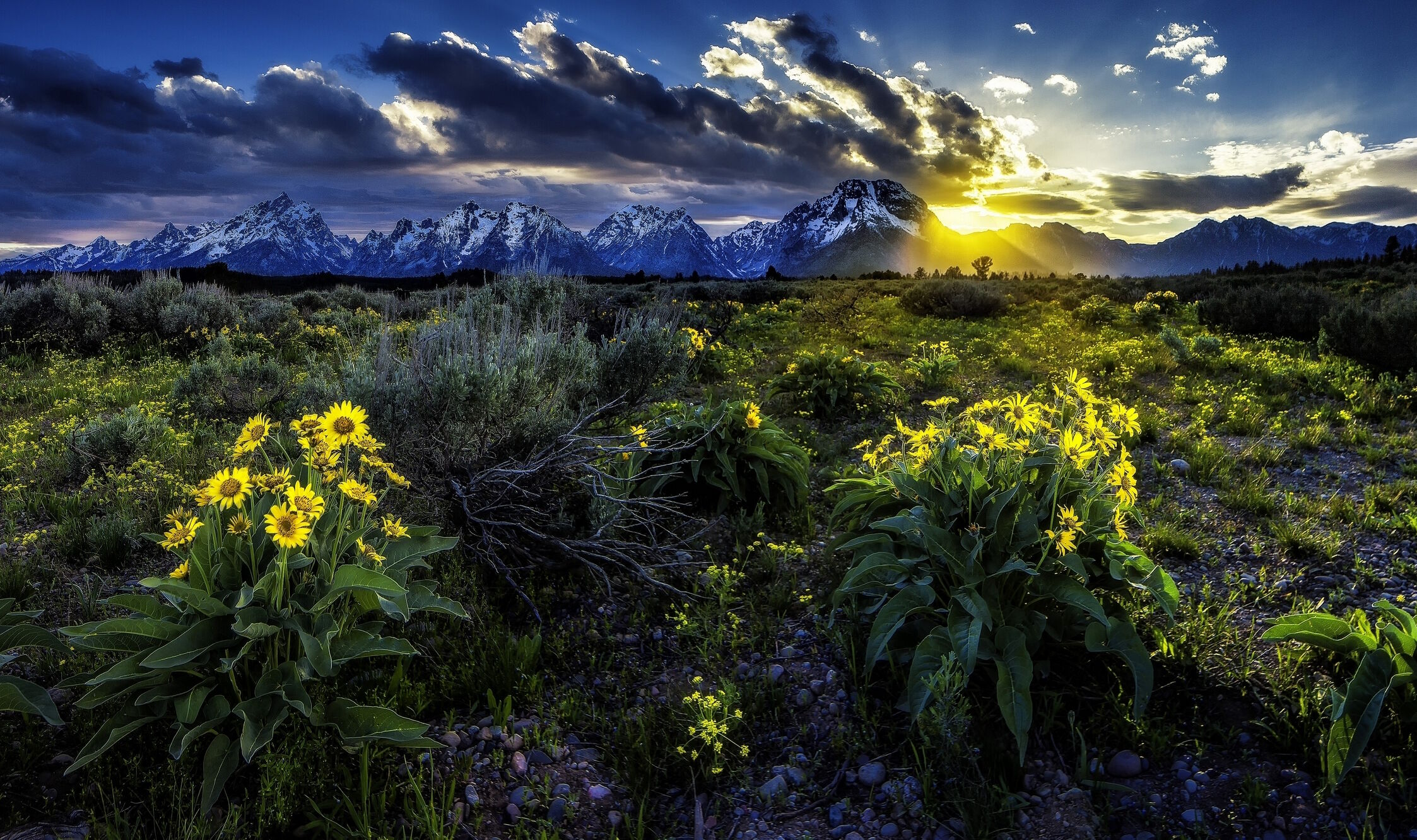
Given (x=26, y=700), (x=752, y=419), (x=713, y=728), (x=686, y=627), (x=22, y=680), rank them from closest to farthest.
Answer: (x=26, y=700)
(x=22, y=680)
(x=713, y=728)
(x=686, y=627)
(x=752, y=419)

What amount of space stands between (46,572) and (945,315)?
1850cm

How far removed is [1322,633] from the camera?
2.72 meters

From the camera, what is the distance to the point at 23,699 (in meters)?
2.16

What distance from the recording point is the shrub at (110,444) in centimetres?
553

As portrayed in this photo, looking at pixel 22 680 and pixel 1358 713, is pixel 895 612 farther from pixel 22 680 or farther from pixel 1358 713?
pixel 22 680

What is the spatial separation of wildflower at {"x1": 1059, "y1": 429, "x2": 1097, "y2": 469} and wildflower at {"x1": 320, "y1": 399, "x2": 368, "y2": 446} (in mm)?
2860

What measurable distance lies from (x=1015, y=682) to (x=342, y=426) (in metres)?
2.84

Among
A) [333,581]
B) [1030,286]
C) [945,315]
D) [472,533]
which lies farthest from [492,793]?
[1030,286]

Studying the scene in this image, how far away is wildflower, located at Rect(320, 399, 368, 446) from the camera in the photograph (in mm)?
2453

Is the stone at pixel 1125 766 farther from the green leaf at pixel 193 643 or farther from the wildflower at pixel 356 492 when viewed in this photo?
the green leaf at pixel 193 643

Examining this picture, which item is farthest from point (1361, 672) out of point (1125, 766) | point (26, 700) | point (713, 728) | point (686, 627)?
point (26, 700)

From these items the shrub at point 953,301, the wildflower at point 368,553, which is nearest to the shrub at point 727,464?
the wildflower at point 368,553

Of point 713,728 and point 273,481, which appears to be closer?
point 273,481

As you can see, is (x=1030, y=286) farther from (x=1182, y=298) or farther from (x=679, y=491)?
(x=679, y=491)
